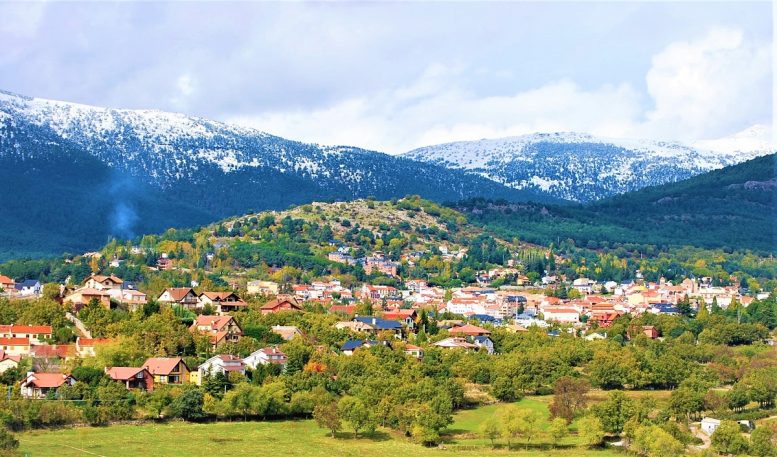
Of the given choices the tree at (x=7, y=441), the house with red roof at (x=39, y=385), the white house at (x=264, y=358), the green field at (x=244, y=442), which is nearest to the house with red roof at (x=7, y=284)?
the white house at (x=264, y=358)

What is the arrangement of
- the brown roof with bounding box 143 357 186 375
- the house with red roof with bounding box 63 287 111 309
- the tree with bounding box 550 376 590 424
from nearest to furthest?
the tree with bounding box 550 376 590 424
the brown roof with bounding box 143 357 186 375
the house with red roof with bounding box 63 287 111 309

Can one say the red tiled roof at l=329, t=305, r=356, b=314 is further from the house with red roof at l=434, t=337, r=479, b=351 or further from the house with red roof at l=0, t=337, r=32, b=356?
the house with red roof at l=0, t=337, r=32, b=356

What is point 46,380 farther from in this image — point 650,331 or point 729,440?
point 650,331

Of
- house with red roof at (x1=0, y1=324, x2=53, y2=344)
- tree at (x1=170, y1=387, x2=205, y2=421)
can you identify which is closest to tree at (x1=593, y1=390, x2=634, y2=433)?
tree at (x1=170, y1=387, x2=205, y2=421)

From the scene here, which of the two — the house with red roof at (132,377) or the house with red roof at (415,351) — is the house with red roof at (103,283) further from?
the house with red roof at (415,351)

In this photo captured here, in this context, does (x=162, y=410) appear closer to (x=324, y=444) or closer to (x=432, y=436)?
(x=324, y=444)

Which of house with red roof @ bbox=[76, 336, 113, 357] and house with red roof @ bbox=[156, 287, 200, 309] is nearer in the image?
house with red roof @ bbox=[76, 336, 113, 357]

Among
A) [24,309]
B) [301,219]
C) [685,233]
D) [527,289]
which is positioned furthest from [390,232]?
[24,309]
